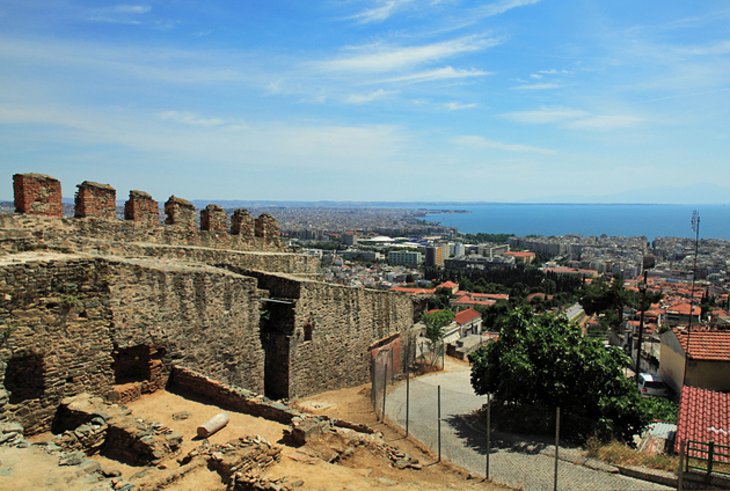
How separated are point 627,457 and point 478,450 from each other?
8.79ft

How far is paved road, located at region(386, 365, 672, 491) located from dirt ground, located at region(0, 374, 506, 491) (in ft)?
2.29

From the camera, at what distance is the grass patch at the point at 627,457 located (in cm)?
997

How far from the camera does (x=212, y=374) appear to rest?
11.3 m

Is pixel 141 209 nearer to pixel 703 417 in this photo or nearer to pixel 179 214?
pixel 179 214

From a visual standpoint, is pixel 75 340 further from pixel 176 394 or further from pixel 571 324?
pixel 571 324

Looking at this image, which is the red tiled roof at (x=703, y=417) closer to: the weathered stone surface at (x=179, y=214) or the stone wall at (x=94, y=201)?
→ the weathered stone surface at (x=179, y=214)

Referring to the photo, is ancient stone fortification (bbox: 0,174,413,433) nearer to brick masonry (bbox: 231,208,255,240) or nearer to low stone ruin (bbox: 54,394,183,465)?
brick masonry (bbox: 231,208,255,240)

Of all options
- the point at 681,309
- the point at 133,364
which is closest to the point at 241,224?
the point at 133,364

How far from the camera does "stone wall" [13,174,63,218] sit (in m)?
11.1

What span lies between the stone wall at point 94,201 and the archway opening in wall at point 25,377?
195 inches

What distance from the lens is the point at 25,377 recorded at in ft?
26.9

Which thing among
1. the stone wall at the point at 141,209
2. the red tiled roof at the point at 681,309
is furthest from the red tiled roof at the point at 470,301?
the stone wall at the point at 141,209

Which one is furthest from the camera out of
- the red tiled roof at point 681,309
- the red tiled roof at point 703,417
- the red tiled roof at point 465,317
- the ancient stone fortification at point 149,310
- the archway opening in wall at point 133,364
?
the red tiled roof at point 681,309

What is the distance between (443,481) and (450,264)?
15066 cm
